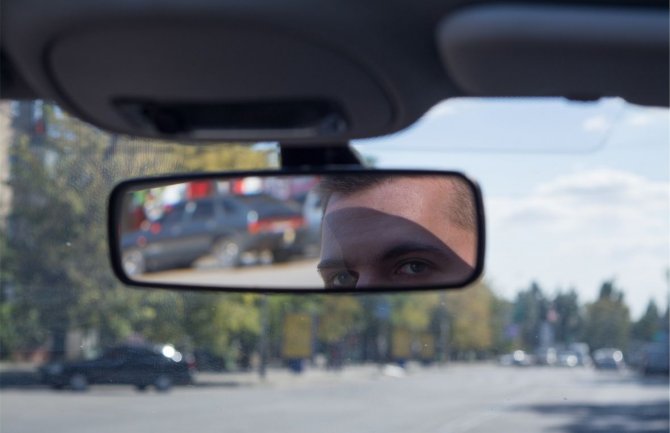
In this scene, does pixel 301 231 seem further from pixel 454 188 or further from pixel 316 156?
pixel 454 188

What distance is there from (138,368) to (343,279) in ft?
7.68

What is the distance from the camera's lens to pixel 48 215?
7.45 meters

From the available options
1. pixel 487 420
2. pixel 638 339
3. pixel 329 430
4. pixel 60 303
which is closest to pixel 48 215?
pixel 60 303

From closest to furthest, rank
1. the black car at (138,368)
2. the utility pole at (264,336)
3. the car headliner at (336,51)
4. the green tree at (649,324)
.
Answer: the car headliner at (336,51)
the green tree at (649,324)
the black car at (138,368)
the utility pole at (264,336)

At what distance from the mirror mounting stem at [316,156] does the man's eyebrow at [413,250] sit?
1.41 feet

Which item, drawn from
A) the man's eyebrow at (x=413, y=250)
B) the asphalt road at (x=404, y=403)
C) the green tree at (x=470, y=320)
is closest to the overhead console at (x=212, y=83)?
the man's eyebrow at (x=413, y=250)

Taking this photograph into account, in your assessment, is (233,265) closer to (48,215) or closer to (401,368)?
(401,368)

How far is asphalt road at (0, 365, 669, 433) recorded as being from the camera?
4.97 meters

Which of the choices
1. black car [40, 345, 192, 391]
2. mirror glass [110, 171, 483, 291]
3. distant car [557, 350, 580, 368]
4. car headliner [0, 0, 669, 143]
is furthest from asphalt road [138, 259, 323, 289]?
distant car [557, 350, 580, 368]

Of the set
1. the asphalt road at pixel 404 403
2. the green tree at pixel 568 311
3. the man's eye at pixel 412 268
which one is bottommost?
the asphalt road at pixel 404 403

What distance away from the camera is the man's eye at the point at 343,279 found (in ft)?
10.8

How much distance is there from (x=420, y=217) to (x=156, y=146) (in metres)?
1.45

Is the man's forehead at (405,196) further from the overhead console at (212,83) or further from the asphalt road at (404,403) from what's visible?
the asphalt road at (404,403)

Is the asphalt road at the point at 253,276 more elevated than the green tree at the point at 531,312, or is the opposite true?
the asphalt road at the point at 253,276
